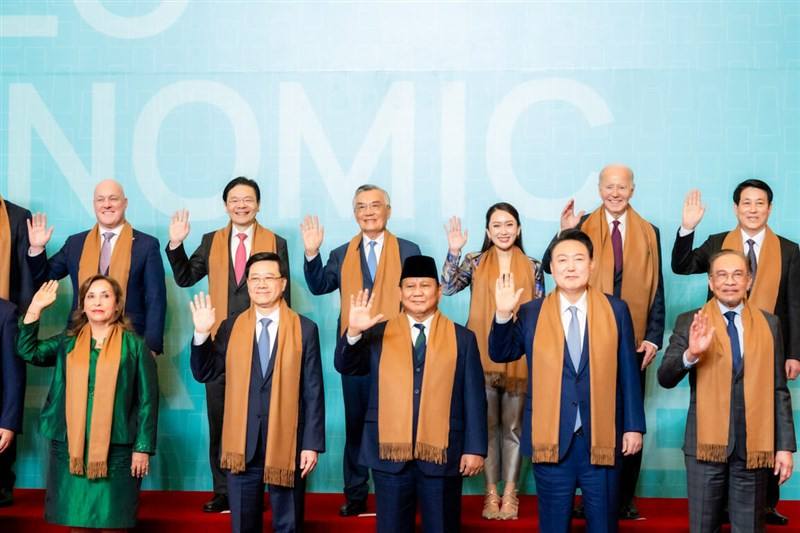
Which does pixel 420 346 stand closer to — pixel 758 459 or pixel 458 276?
pixel 458 276

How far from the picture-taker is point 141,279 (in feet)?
18.0

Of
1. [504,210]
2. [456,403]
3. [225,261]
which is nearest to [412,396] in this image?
[456,403]

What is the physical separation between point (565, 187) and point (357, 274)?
1607 millimetres

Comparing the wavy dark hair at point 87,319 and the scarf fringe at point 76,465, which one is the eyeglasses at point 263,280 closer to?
the wavy dark hair at point 87,319

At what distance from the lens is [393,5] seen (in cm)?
646

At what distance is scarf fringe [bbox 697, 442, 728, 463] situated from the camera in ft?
14.1

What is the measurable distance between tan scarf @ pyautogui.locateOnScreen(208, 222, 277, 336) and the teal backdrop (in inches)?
36.4

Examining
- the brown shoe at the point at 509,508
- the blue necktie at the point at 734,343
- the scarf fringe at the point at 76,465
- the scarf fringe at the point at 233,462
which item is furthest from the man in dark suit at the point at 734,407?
the scarf fringe at the point at 76,465

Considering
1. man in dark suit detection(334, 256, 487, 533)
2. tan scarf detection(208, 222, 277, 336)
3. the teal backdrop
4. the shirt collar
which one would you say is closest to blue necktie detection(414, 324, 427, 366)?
man in dark suit detection(334, 256, 487, 533)

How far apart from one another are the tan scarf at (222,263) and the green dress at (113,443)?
2.64ft

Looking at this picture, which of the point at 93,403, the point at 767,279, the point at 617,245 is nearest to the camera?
the point at 93,403

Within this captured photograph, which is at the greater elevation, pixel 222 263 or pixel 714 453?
pixel 222 263

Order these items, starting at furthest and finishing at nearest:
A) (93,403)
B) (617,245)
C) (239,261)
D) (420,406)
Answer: (239,261), (617,245), (93,403), (420,406)

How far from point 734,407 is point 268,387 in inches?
77.5
